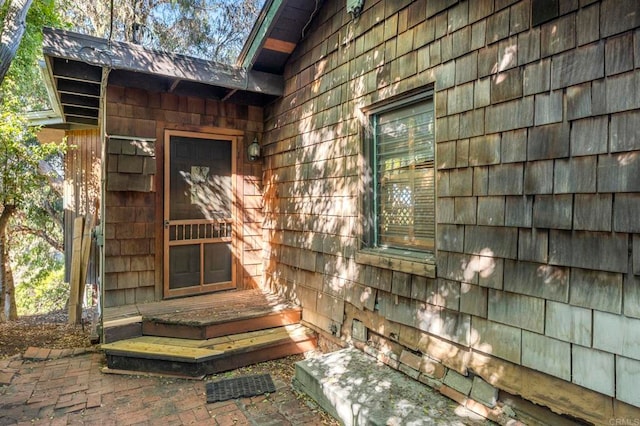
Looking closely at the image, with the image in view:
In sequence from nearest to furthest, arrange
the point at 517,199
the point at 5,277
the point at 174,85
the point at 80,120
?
the point at 517,199
the point at 174,85
the point at 80,120
the point at 5,277

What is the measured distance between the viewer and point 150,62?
3.73 meters

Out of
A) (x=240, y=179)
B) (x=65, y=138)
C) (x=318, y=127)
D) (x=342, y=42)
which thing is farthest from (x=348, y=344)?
(x=65, y=138)

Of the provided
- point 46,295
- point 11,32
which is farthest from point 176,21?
point 46,295

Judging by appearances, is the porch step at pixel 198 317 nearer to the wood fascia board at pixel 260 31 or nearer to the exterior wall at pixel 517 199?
the exterior wall at pixel 517 199

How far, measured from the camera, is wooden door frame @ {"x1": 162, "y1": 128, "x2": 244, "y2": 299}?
4.31 metres

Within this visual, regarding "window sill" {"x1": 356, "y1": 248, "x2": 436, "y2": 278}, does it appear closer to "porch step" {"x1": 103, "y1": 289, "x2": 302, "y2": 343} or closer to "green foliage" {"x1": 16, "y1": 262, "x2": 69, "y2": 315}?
"porch step" {"x1": 103, "y1": 289, "x2": 302, "y2": 343}

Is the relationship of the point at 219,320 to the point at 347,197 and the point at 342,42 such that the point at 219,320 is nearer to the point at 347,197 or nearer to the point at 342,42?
the point at 347,197

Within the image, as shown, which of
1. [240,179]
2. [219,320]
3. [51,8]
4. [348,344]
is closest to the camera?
[348,344]

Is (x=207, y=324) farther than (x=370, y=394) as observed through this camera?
Yes

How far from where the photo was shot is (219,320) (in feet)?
11.9

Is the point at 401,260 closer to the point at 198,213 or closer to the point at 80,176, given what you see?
the point at 198,213

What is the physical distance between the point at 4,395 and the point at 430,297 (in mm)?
3431

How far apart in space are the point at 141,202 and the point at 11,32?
2195 millimetres

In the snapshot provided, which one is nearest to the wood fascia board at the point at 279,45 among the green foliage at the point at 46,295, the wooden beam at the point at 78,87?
the wooden beam at the point at 78,87
